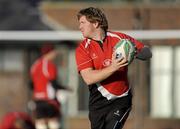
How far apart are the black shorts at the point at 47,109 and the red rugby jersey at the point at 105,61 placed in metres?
5.13

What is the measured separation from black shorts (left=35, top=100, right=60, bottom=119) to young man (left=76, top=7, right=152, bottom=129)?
496cm

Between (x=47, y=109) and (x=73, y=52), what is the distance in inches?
80.6

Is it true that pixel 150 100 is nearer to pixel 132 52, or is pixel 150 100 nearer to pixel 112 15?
pixel 112 15

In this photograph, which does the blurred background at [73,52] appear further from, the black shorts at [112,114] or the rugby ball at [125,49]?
the rugby ball at [125,49]

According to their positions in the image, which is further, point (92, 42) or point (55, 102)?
point (55, 102)

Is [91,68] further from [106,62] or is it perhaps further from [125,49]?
[125,49]

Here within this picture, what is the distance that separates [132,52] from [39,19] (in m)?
7.68

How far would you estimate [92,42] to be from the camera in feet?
20.3

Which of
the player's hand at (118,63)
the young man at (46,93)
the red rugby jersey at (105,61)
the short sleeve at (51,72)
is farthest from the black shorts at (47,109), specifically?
the player's hand at (118,63)

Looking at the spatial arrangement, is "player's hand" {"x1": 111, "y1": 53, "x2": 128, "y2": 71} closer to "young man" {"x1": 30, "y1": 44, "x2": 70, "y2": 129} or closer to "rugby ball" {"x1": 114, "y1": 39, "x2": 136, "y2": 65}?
"rugby ball" {"x1": 114, "y1": 39, "x2": 136, "y2": 65}

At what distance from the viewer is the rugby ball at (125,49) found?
19.3 feet

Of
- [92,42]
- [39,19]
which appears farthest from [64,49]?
[92,42]

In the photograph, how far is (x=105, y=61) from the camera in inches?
241

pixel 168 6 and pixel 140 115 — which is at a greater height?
pixel 168 6
